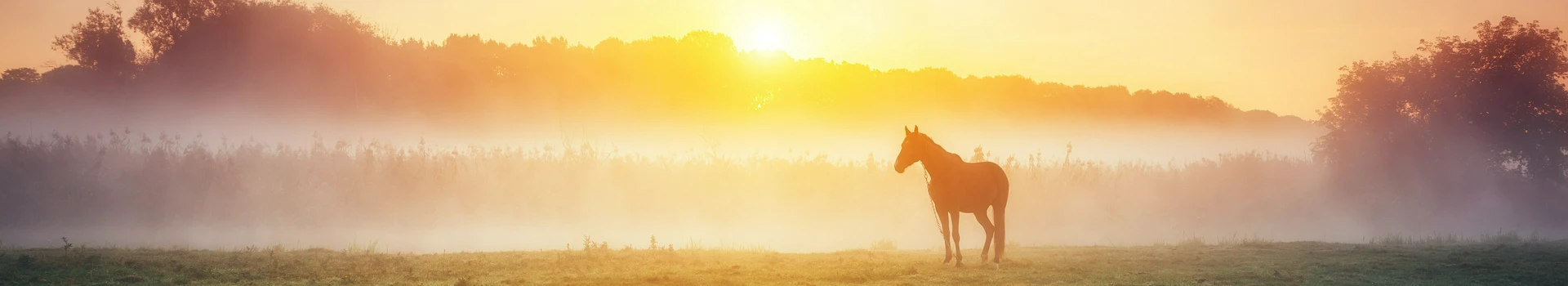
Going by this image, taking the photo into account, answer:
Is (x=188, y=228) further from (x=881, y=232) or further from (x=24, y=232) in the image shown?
(x=881, y=232)

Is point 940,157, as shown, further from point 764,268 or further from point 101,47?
point 101,47

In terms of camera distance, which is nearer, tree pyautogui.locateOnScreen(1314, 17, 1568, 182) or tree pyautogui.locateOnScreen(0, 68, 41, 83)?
tree pyautogui.locateOnScreen(1314, 17, 1568, 182)

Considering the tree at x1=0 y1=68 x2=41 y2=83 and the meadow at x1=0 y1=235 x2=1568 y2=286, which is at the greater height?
the tree at x1=0 y1=68 x2=41 y2=83

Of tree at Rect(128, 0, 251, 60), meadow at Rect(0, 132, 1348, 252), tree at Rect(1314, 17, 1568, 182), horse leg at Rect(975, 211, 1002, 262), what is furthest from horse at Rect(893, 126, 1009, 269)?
tree at Rect(128, 0, 251, 60)

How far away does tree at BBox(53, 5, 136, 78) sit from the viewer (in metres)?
32.3

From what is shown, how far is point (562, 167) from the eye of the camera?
27047mm

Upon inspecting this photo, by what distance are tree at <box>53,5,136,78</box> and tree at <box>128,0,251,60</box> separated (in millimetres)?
680

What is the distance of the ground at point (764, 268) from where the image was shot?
35.2ft

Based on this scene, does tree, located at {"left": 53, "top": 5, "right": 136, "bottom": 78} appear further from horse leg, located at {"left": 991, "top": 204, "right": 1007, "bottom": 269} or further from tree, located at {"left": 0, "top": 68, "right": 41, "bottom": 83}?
horse leg, located at {"left": 991, "top": 204, "right": 1007, "bottom": 269}

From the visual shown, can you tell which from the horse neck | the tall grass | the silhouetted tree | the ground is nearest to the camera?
the ground

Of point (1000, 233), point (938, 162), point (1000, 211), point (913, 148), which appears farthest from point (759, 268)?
point (1000, 211)

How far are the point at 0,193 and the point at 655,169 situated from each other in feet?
56.2

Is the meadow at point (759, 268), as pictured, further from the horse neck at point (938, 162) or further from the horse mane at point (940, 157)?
A: the horse mane at point (940, 157)

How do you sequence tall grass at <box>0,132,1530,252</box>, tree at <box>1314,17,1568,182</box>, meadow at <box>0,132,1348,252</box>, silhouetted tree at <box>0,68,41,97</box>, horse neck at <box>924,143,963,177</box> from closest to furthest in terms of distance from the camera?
horse neck at <box>924,143,963,177</box> → meadow at <box>0,132,1348,252</box> → tall grass at <box>0,132,1530,252</box> → tree at <box>1314,17,1568,182</box> → silhouetted tree at <box>0,68,41,97</box>
